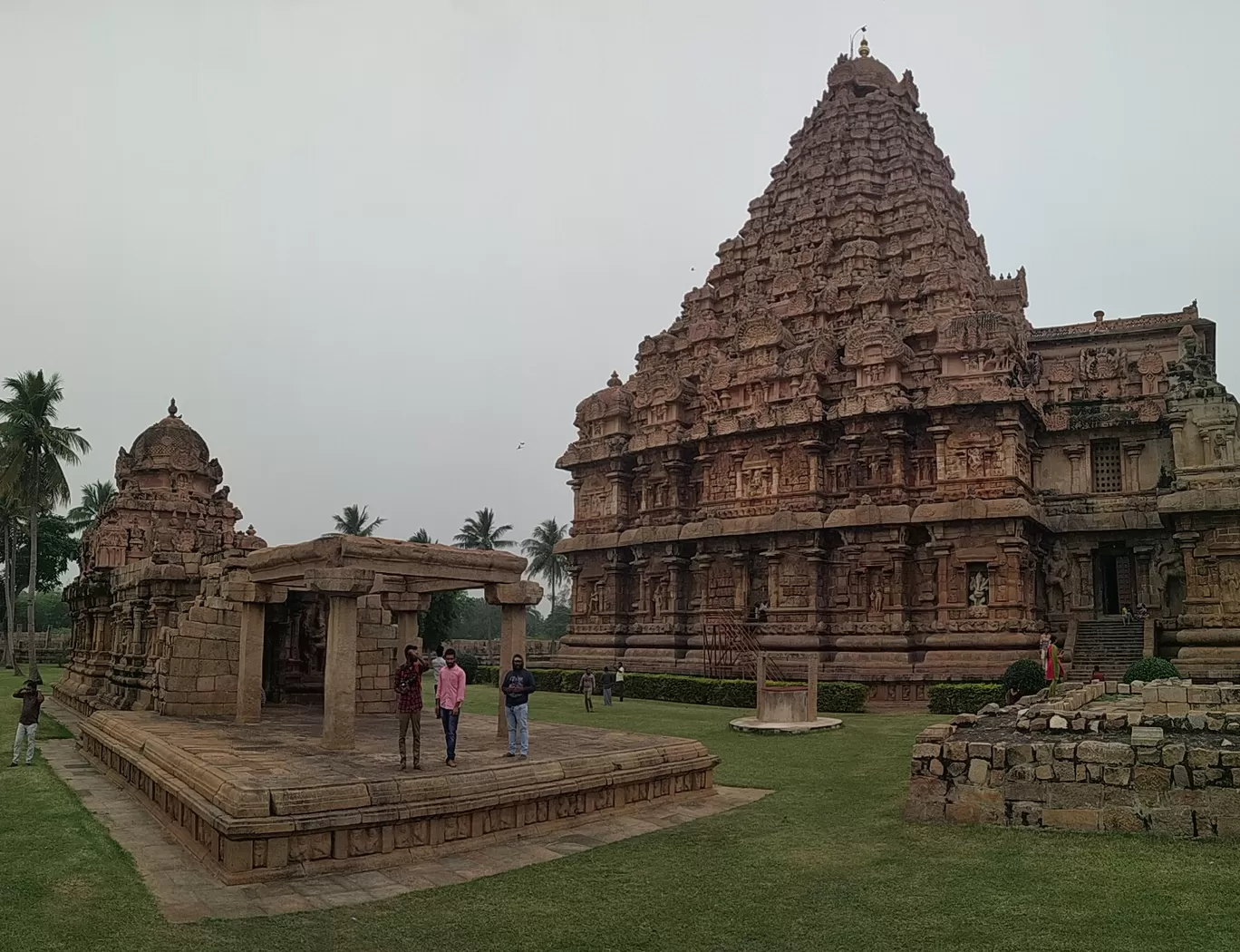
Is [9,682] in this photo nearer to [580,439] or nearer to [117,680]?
[117,680]

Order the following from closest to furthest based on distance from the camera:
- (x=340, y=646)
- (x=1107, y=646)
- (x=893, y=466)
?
(x=340, y=646) → (x=1107, y=646) → (x=893, y=466)

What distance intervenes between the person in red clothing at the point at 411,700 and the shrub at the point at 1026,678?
14.4 m

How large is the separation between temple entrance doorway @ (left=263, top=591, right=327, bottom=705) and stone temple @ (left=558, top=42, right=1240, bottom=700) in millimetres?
13490

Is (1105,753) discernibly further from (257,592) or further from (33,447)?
(33,447)

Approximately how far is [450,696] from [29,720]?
8.07 m

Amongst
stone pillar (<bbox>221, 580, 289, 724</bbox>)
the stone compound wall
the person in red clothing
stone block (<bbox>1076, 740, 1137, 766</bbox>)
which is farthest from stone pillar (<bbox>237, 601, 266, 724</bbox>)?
stone block (<bbox>1076, 740, 1137, 766</bbox>)

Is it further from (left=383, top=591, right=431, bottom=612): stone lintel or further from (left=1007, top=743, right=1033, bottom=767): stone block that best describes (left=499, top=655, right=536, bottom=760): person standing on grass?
(left=383, top=591, right=431, bottom=612): stone lintel

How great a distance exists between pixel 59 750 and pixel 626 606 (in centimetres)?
2125

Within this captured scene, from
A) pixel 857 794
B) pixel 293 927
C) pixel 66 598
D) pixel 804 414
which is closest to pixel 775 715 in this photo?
pixel 857 794

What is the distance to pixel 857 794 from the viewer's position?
12.8 m

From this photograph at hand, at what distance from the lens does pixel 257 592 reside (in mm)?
14461

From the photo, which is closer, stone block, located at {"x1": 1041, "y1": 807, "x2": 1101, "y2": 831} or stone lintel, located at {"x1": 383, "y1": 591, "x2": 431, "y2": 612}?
stone block, located at {"x1": 1041, "y1": 807, "x2": 1101, "y2": 831}

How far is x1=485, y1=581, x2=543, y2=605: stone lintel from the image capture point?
13258 mm

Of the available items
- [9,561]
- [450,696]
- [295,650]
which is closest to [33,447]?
[9,561]
